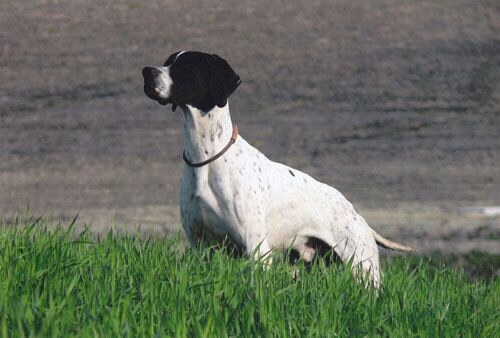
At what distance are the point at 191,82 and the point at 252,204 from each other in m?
0.76

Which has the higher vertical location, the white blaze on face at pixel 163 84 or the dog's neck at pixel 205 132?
the white blaze on face at pixel 163 84

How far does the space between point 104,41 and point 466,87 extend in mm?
5797

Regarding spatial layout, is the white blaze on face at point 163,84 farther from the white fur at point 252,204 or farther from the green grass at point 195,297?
the green grass at point 195,297

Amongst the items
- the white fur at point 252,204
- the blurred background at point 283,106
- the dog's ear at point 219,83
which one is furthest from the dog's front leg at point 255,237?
the blurred background at point 283,106

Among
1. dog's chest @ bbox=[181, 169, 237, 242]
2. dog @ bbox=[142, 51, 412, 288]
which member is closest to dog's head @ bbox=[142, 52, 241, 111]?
dog @ bbox=[142, 51, 412, 288]

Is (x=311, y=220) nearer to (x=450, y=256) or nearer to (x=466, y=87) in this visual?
(x=450, y=256)

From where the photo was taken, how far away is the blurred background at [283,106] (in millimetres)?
12742

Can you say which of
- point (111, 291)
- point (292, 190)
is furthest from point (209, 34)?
point (111, 291)

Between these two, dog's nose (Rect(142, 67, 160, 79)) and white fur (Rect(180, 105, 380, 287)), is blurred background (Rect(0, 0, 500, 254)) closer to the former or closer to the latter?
white fur (Rect(180, 105, 380, 287))

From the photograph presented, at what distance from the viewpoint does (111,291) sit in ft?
19.5

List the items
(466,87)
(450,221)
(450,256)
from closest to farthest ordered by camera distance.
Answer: (450,256)
(450,221)
(466,87)

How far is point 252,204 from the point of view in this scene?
23.7ft

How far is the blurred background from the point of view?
12.7 m

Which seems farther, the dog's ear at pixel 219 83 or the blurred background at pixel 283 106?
the blurred background at pixel 283 106
